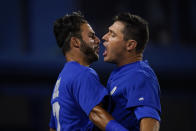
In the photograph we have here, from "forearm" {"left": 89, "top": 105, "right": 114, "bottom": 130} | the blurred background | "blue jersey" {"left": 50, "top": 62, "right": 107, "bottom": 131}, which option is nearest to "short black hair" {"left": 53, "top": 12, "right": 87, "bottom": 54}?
"blue jersey" {"left": 50, "top": 62, "right": 107, "bottom": 131}

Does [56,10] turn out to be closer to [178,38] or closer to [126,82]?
[178,38]

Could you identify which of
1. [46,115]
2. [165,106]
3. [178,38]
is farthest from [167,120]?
[46,115]

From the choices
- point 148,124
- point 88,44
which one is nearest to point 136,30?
point 88,44

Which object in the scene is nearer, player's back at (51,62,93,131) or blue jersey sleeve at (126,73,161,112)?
blue jersey sleeve at (126,73,161,112)

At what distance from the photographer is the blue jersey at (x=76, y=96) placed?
2891 mm

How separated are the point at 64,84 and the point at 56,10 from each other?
6153 mm

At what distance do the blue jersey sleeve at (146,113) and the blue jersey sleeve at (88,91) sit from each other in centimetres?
29

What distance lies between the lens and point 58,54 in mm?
8891

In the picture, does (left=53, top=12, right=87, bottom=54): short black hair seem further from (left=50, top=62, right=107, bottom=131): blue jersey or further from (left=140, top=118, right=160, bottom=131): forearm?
(left=140, top=118, right=160, bottom=131): forearm

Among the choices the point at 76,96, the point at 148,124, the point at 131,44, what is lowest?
the point at 148,124

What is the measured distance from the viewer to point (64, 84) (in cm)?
311

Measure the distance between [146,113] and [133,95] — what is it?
168mm

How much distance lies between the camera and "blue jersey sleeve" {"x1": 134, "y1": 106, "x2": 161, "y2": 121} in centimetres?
269

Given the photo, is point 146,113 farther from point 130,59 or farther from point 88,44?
point 88,44
